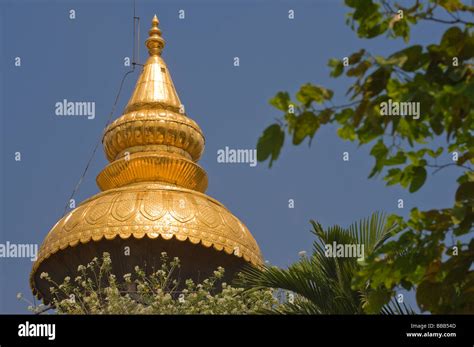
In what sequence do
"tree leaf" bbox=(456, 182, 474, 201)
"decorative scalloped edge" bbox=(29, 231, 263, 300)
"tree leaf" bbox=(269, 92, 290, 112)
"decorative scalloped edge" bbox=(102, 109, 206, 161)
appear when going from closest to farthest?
"tree leaf" bbox=(269, 92, 290, 112) → "tree leaf" bbox=(456, 182, 474, 201) → "decorative scalloped edge" bbox=(29, 231, 263, 300) → "decorative scalloped edge" bbox=(102, 109, 206, 161)

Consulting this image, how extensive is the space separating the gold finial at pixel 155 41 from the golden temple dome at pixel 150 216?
2.06 m

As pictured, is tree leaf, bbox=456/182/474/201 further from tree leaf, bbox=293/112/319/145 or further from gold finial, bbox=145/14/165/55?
gold finial, bbox=145/14/165/55

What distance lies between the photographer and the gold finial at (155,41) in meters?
31.2

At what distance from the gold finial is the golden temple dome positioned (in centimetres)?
206

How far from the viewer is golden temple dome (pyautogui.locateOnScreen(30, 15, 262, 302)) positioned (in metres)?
26.2

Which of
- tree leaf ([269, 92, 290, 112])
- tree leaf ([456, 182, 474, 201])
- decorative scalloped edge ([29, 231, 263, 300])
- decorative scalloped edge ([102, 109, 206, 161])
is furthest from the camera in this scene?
decorative scalloped edge ([102, 109, 206, 161])

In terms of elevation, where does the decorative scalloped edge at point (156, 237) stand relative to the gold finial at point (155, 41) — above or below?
below

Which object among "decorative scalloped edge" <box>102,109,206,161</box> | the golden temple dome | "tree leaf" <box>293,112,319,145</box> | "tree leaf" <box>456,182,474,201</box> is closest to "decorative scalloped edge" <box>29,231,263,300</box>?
the golden temple dome

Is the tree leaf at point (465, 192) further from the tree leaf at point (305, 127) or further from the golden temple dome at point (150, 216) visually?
the golden temple dome at point (150, 216)

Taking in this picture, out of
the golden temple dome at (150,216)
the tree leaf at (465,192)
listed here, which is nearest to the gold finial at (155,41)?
the golden temple dome at (150,216)

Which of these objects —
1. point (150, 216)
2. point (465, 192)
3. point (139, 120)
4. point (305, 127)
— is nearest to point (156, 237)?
point (150, 216)

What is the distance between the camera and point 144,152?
28.9 metres
